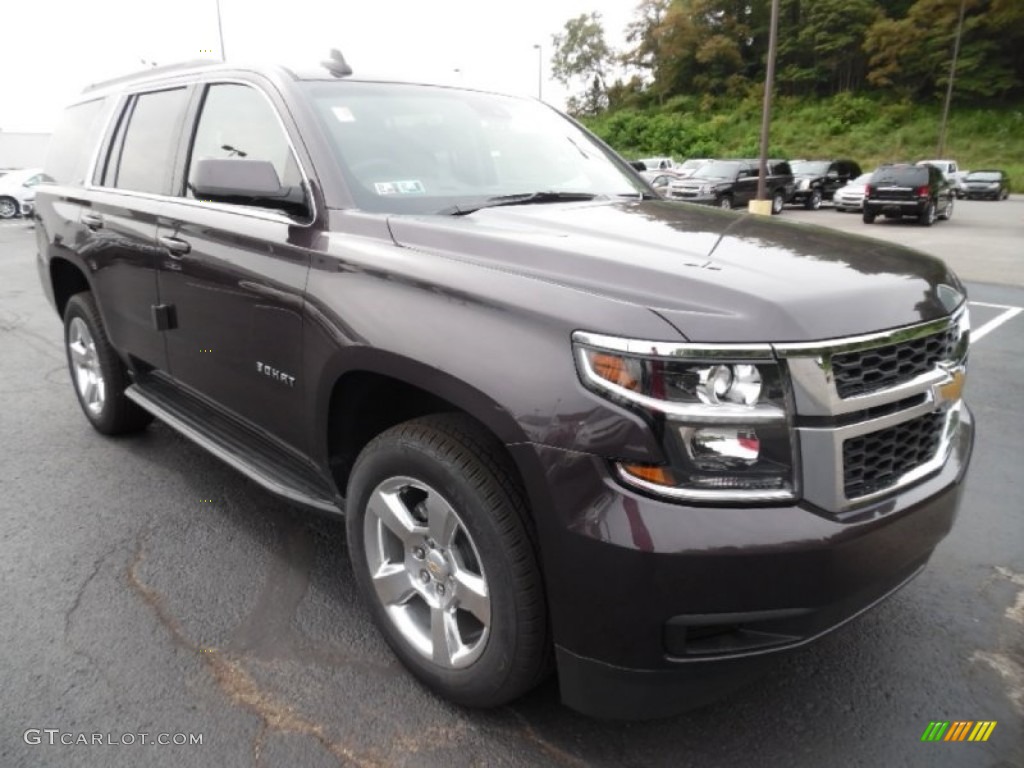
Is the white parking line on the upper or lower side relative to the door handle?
lower

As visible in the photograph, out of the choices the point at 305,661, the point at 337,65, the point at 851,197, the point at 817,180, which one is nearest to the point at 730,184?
the point at 851,197

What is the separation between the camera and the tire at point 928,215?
68.5 ft

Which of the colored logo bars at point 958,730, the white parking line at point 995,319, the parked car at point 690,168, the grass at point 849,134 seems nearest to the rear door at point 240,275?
the colored logo bars at point 958,730

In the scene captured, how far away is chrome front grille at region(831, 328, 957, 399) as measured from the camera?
1780 mm

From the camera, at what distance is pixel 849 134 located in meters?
52.1

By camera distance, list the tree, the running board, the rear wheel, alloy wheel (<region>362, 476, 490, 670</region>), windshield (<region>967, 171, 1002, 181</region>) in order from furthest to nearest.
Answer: the tree < windshield (<region>967, 171, 1002, 181</region>) < the rear wheel < the running board < alloy wheel (<region>362, 476, 490, 670</region>)

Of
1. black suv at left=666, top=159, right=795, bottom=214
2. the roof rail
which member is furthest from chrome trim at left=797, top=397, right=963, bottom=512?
black suv at left=666, top=159, right=795, bottom=214

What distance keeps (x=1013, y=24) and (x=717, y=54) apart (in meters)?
21.5

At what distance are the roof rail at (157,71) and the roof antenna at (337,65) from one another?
63 cm

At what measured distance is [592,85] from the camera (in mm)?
79562

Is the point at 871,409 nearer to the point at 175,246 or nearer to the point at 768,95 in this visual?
the point at 175,246

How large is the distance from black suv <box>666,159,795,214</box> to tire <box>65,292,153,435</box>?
1913 centimetres

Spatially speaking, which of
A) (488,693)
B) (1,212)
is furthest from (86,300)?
(1,212)

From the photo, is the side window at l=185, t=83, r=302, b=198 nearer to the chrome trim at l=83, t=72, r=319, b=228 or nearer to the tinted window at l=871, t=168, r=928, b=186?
the chrome trim at l=83, t=72, r=319, b=228
